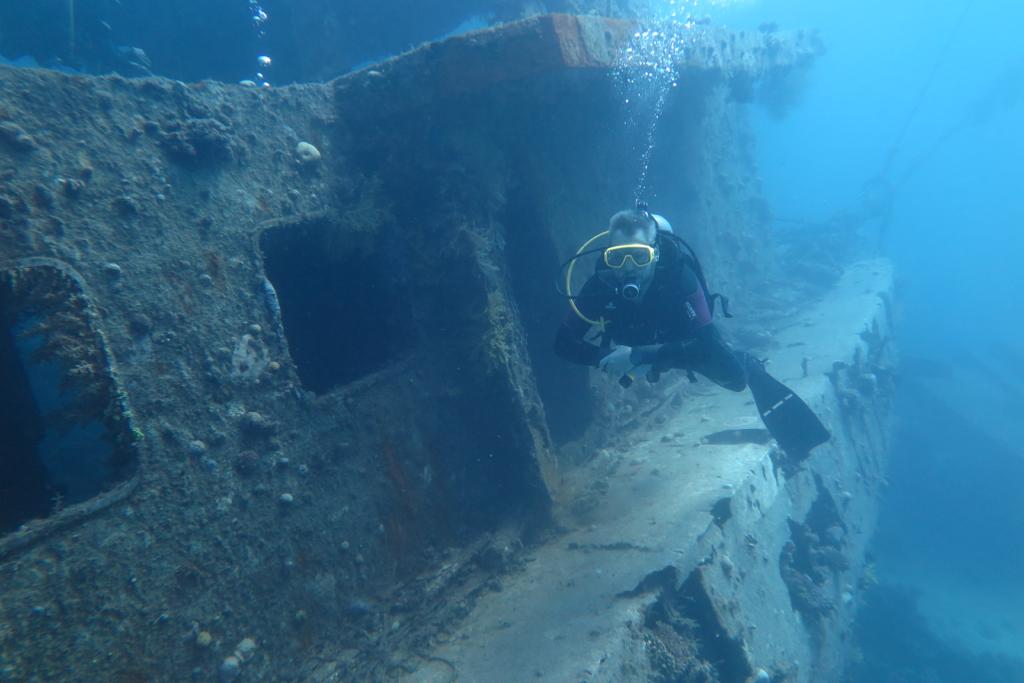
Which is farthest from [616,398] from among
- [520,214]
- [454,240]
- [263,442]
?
[263,442]

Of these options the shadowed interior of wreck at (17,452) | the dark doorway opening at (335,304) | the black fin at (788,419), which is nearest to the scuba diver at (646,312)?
the black fin at (788,419)

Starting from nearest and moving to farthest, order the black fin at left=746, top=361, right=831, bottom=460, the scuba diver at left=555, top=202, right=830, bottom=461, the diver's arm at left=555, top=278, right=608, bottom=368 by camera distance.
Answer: the scuba diver at left=555, top=202, right=830, bottom=461 < the diver's arm at left=555, top=278, right=608, bottom=368 < the black fin at left=746, top=361, right=831, bottom=460

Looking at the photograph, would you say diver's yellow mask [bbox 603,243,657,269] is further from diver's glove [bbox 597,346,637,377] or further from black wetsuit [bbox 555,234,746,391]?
diver's glove [bbox 597,346,637,377]

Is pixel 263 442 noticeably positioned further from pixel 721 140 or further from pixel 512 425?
pixel 721 140

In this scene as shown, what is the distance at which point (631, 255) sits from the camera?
159 inches

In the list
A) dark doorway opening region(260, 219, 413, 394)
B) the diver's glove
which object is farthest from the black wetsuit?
dark doorway opening region(260, 219, 413, 394)

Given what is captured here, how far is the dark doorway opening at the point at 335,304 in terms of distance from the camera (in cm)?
415

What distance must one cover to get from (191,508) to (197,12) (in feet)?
28.2

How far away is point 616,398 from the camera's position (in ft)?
19.0

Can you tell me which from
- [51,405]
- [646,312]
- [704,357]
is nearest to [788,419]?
[704,357]

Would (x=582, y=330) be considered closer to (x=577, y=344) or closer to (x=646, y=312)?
(x=577, y=344)

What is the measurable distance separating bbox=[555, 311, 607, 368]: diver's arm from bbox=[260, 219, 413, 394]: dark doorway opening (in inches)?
50.4

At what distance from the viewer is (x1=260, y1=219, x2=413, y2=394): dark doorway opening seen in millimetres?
4152

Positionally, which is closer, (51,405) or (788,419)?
(51,405)
